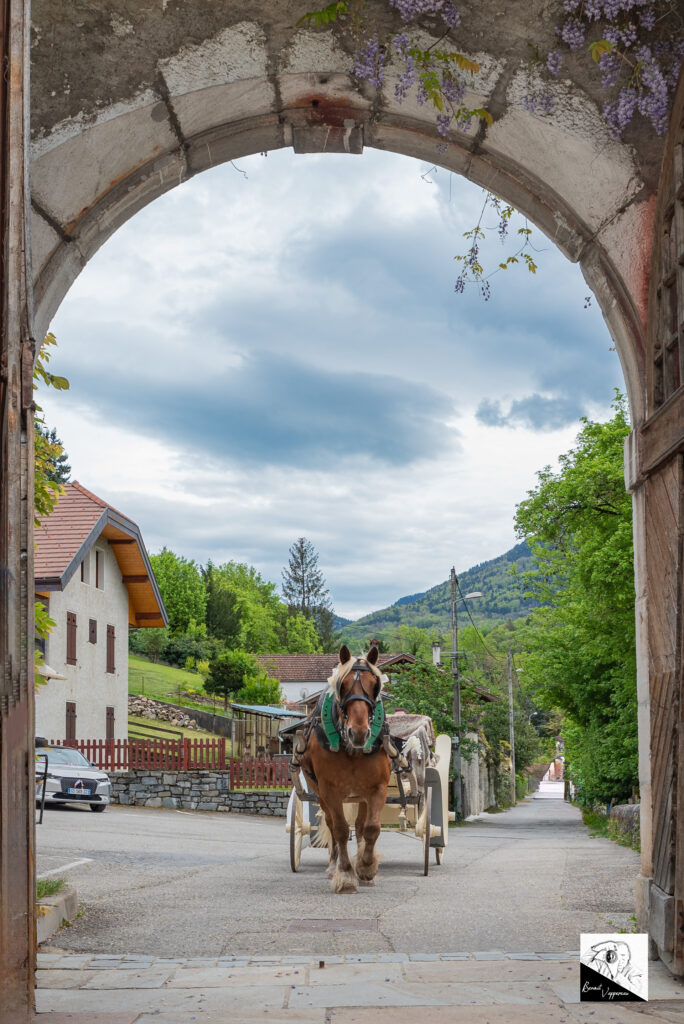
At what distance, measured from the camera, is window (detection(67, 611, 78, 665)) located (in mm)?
A: 27281

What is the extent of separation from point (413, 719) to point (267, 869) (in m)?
2.20

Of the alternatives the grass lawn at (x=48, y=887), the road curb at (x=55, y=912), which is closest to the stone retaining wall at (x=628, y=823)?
the grass lawn at (x=48, y=887)

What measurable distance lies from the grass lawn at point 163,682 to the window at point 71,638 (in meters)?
18.8

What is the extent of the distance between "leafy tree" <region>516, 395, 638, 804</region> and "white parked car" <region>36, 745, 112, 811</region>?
372 inches

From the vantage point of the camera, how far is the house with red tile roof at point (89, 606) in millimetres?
25484

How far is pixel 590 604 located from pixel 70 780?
10.2 meters

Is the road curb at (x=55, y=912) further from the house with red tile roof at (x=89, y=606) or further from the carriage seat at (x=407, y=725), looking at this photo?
the house with red tile roof at (x=89, y=606)

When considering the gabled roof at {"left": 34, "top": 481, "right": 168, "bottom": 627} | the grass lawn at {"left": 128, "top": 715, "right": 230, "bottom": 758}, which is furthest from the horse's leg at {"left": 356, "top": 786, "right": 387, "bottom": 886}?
the grass lawn at {"left": 128, "top": 715, "right": 230, "bottom": 758}

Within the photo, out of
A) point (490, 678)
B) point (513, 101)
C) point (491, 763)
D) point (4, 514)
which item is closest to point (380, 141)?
Answer: point (513, 101)

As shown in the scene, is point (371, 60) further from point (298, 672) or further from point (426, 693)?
point (298, 672)

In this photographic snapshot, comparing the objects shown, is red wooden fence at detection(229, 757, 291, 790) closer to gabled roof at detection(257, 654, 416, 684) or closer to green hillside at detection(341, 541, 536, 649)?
gabled roof at detection(257, 654, 416, 684)

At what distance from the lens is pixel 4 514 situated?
3961 mm

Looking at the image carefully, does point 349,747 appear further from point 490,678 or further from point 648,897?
point 490,678

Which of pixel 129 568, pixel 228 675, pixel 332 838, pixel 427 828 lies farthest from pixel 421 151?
pixel 228 675
